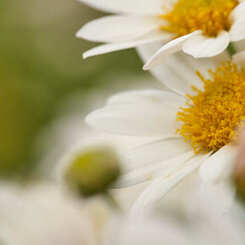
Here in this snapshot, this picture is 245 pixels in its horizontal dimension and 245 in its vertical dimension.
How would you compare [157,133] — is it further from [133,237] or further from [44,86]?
[44,86]

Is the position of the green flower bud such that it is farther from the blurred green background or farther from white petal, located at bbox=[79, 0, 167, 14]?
the blurred green background

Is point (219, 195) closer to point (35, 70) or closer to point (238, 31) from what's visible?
point (238, 31)

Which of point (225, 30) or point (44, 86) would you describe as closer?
point (225, 30)

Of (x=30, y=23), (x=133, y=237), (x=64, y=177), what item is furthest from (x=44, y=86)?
(x=133, y=237)

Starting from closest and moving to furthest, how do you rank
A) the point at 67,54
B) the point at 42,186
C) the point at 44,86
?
1. the point at 42,186
2. the point at 44,86
3. the point at 67,54

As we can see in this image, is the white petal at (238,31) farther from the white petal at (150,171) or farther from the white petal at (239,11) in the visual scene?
the white petal at (150,171)
